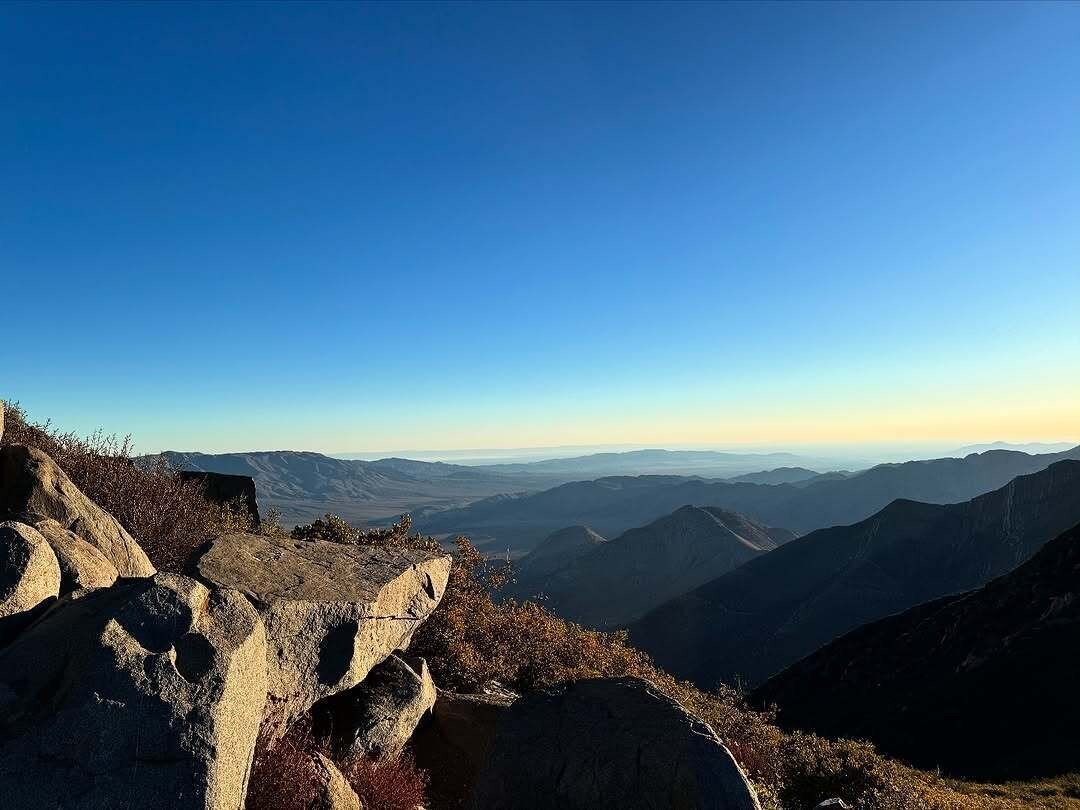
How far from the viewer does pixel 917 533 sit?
127438 mm

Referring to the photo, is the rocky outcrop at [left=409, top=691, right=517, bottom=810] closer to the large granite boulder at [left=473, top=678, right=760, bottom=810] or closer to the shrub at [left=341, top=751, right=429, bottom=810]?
the shrub at [left=341, top=751, right=429, bottom=810]

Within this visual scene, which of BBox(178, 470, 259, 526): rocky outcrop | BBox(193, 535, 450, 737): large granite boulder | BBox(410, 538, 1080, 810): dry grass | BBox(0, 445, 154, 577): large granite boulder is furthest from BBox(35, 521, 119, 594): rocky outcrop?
BBox(178, 470, 259, 526): rocky outcrop

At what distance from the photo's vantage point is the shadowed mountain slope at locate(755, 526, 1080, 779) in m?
36.0

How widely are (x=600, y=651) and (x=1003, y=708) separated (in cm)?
3509

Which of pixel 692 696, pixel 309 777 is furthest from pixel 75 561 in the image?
pixel 692 696

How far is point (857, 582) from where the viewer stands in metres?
118

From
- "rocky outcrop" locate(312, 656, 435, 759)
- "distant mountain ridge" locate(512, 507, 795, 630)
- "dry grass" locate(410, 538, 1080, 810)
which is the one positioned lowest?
"distant mountain ridge" locate(512, 507, 795, 630)

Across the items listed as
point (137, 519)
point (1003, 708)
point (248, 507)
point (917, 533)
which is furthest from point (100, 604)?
point (917, 533)

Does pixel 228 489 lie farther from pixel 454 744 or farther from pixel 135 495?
pixel 454 744

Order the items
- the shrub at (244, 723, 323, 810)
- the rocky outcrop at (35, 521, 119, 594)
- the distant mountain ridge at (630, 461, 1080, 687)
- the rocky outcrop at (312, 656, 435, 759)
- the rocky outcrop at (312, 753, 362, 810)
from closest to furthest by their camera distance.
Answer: the shrub at (244, 723, 323, 810) → the rocky outcrop at (312, 753, 362, 810) → the rocky outcrop at (35, 521, 119, 594) → the rocky outcrop at (312, 656, 435, 759) → the distant mountain ridge at (630, 461, 1080, 687)

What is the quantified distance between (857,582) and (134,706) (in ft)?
434

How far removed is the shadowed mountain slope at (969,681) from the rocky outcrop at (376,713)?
3112 centimetres

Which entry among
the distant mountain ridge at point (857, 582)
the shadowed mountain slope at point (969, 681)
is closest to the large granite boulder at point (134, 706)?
A: the shadowed mountain slope at point (969, 681)

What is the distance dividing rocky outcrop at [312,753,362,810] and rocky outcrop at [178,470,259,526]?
1901 cm
